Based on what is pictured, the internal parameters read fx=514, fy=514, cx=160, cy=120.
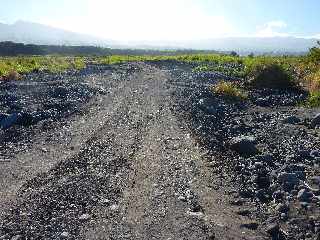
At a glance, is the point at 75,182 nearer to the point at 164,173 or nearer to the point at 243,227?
the point at 164,173

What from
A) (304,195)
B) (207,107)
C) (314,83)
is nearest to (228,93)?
(207,107)

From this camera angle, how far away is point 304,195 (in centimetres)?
1023

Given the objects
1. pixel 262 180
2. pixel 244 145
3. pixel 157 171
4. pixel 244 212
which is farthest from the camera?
pixel 244 145

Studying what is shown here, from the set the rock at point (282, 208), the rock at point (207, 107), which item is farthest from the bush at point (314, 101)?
the rock at point (282, 208)

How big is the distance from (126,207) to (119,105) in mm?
12774

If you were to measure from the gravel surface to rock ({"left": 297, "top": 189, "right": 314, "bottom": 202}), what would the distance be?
2cm

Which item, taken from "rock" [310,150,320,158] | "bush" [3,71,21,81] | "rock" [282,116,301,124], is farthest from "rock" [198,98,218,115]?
"bush" [3,71,21,81]

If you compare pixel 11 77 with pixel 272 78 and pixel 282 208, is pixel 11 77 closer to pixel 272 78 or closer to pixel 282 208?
pixel 272 78

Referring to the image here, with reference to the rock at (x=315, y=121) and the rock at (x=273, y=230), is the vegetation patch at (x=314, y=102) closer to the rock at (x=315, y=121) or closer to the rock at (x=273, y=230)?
the rock at (x=315, y=121)

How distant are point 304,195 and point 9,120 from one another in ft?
36.9

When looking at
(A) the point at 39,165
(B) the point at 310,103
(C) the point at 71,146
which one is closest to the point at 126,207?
(A) the point at 39,165

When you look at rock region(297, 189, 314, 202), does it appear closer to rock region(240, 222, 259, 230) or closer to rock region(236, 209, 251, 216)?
rock region(236, 209, 251, 216)

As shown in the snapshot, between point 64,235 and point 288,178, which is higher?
point 288,178

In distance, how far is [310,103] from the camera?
22.3m
